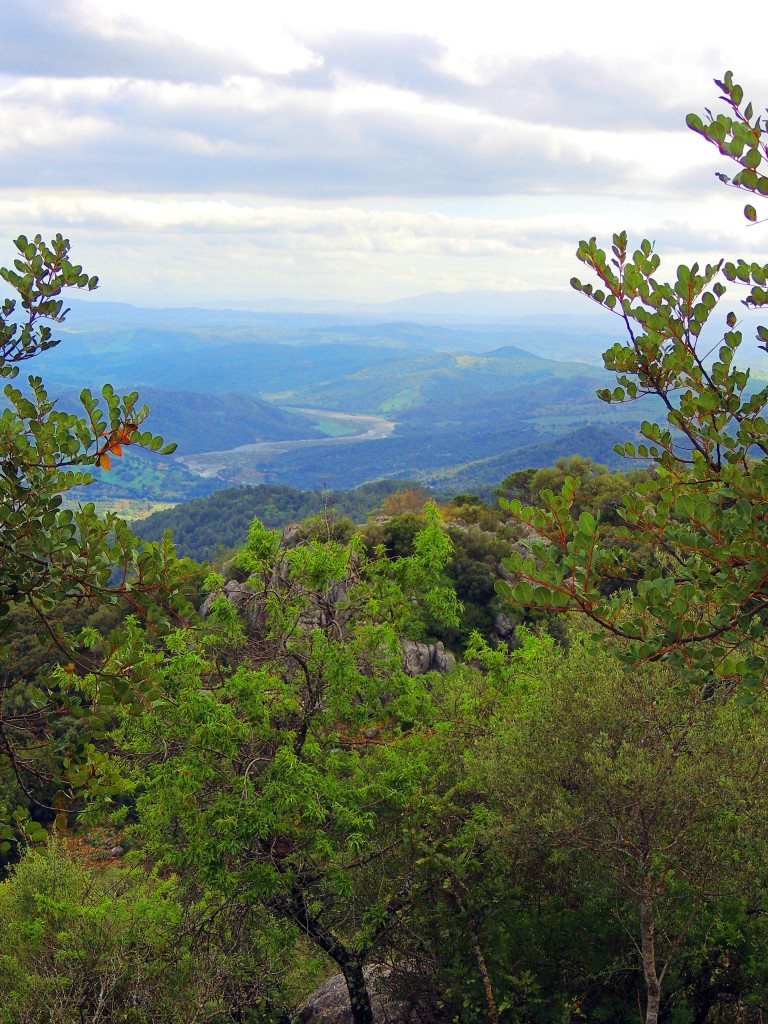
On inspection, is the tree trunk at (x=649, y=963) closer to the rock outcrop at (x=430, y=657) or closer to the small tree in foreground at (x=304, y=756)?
the small tree in foreground at (x=304, y=756)

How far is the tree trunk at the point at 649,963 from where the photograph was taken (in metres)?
10.5

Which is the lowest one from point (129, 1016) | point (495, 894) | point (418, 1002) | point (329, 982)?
point (329, 982)

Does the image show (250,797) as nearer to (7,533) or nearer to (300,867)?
(300,867)

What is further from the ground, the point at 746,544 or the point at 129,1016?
the point at 746,544

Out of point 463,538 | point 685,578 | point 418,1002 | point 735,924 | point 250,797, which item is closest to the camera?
point 685,578

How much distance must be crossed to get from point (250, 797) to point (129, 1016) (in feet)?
11.2

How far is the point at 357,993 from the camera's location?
13.5 meters

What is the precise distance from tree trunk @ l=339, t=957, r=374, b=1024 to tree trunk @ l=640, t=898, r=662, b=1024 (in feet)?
15.9

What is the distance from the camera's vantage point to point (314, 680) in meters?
14.6

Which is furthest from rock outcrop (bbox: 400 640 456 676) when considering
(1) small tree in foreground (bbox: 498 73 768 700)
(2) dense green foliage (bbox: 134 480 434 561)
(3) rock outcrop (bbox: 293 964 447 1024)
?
A: (2) dense green foliage (bbox: 134 480 434 561)

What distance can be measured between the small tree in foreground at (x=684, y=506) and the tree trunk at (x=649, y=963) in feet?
25.1

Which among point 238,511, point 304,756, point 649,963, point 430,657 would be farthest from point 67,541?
point 238,511

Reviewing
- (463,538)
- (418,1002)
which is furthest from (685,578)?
(463,538)

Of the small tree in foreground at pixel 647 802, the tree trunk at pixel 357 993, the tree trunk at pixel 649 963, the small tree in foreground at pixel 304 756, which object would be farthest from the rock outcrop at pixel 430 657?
the tree trunk at pixel 649 963
